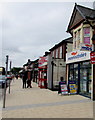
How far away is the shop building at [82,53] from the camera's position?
10740mm

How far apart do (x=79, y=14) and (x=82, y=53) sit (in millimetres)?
3727

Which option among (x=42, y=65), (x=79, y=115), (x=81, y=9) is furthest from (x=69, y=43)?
(x=79, y=115)

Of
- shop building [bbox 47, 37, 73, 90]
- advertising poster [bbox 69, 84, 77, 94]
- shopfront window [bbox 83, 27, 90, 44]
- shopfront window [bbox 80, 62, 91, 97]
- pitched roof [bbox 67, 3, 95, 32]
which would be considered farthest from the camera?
shop building [bbox 47, 37, 73, 90]

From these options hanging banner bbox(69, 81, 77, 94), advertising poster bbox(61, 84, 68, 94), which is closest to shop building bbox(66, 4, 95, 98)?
hanging banner bbox(69, 81, 77, 94)

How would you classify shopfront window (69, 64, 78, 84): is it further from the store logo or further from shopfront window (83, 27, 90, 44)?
shopfront window (83, 27, 90, 44)

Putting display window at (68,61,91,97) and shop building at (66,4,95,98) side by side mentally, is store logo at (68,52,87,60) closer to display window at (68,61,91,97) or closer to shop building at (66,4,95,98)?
shop building at (66,4,95,98)

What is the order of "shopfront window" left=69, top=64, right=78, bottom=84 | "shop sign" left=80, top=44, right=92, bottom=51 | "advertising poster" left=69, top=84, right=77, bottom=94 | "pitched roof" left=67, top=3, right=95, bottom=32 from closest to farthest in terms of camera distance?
"shop sign" left=80, top=44, right=92, bottom=51 → "pitched roof" left=67, top=3, right=95, bottom=32 → "advertising poster" left=69, top=84, right=77, bottom=94 → "shopfront window" left=69, top=64, right=78, bottom=84

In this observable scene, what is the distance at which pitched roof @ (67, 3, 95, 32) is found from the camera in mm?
11711

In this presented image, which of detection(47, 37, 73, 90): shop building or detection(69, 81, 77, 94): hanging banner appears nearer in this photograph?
detection(69, 81, 77, 94): hanging banner

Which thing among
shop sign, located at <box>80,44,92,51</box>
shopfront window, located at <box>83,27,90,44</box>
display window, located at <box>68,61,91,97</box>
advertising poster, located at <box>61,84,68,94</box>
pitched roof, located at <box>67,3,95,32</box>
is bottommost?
advertising poster, located at <box>61,84,68,94</box>

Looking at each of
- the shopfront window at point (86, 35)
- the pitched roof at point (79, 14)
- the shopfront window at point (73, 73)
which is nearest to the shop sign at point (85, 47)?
the shopfront window at point (86, 35)

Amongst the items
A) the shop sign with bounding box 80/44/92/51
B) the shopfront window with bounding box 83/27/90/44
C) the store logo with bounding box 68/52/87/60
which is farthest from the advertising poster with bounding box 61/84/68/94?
the shopfront window with bounding box 83/27/90/44

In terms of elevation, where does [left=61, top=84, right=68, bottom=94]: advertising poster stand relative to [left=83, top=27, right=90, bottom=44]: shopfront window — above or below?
below

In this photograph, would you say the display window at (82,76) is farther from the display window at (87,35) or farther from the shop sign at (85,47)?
the display window at (87,35)
